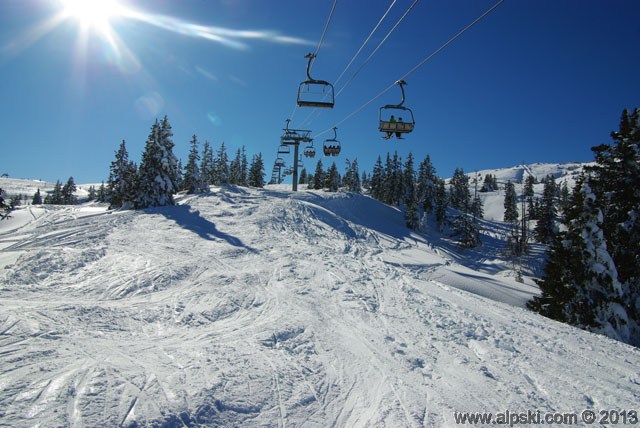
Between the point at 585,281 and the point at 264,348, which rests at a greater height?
the point at 585,281

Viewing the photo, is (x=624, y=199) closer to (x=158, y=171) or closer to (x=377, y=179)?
(x=158, y=171)

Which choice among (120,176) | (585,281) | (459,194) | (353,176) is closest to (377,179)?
(353,176)

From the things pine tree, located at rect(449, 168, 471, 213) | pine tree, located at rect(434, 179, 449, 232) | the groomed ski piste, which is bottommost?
the groomed ski piste

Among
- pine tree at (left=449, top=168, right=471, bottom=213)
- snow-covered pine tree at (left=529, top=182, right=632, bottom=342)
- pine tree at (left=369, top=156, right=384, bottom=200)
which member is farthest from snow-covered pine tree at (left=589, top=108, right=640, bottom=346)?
pine tree at (left=449, top=168, right=471, bottom=213)

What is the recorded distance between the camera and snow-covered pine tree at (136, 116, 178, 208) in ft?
107

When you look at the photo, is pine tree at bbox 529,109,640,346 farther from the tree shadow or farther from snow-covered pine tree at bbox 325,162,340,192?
snow-covered pine tree at bbox 325,162,340,192

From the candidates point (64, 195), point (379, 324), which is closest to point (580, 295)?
point (379, 324)

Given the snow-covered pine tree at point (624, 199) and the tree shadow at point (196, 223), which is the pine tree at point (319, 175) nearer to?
the tree shadow at point (196, 223)

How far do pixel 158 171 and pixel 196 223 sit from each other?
12241 millimetres

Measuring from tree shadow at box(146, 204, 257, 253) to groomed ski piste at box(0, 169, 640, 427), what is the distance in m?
3.88

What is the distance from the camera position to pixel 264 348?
7.38m

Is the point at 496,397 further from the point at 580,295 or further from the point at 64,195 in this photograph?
the point at 64,195

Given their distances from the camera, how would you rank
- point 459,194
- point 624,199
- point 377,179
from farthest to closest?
1. point 459,194
2. point 377,179
3. point 624,199

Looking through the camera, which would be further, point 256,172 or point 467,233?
point 256,172
